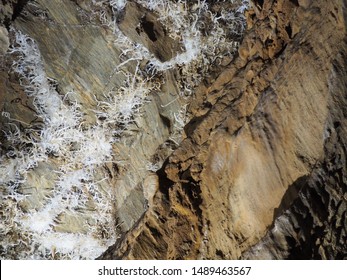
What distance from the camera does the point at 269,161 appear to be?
2.86 meters

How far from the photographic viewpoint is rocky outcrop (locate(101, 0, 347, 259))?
8.41ft

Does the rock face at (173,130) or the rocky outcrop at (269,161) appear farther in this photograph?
the rock face at (173,130)

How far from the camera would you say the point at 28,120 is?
13.9ft

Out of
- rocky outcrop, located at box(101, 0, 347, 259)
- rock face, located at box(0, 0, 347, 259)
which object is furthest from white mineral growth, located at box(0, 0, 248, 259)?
rocky outcrop, located at box(101, 0, 347, 259)

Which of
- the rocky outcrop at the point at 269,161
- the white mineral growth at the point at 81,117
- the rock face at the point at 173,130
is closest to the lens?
the rocky outcrop at the point at 269,161

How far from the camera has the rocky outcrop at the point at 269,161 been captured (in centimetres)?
256

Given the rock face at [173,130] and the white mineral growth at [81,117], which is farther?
the white mineral growth at [81,117]

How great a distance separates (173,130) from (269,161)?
1.60m

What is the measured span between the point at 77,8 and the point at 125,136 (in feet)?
4.49

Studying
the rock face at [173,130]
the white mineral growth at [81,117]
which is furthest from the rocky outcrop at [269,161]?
the white mineral growth at [81,117]

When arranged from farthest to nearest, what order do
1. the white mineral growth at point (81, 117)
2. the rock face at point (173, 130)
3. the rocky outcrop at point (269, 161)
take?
the white mineral growth at point (81, 117) < the rock face at point (173, 130) < the rocky outcrop at point (269, 161)

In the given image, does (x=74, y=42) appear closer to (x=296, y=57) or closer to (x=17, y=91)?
(x=17, y=91)

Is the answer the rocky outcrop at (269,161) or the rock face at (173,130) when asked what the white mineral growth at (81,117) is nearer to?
the rock face at (173,130)

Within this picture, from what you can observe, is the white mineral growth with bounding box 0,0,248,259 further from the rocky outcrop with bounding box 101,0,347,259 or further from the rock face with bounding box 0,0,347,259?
the rocky outcrop with bounding box 101,0,347,259
